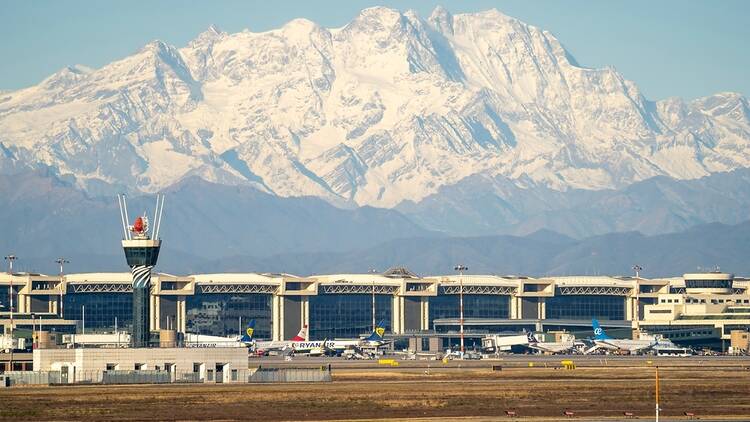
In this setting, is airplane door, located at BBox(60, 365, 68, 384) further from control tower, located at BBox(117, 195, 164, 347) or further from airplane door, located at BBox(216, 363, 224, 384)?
airplane door, located at BBox(216, 363, 224, 384)

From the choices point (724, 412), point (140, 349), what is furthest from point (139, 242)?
point (724, 412)

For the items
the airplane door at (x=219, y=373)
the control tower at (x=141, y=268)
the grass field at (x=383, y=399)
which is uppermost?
the control tower at (x=141, y=268)

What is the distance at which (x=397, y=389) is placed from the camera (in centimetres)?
16225

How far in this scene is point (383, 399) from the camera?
5925 inches

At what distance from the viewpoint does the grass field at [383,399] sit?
453 ft

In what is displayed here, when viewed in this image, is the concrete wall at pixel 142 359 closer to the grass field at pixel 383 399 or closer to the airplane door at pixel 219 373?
the airplane door at pixel 219 373

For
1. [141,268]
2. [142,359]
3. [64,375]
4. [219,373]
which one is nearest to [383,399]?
[219,373]

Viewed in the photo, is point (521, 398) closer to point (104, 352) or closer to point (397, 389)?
point (397, 389)

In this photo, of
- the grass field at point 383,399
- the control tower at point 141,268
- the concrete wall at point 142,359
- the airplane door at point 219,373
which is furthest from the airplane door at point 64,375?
the airplane door at point 219,373

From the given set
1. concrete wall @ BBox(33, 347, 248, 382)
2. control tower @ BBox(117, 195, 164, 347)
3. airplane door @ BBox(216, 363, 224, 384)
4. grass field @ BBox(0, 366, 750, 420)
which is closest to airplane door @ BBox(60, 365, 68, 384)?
concrete wall @ BBox(33, 347, 248, 382)

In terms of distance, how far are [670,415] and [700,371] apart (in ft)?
204

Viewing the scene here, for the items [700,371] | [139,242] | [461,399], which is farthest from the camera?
[700,371]

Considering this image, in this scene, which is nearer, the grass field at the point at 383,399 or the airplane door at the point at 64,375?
the grass field at the point at 383,399

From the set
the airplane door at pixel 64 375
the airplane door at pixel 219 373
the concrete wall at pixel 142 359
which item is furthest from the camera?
the airplane door at pixel 219 373
